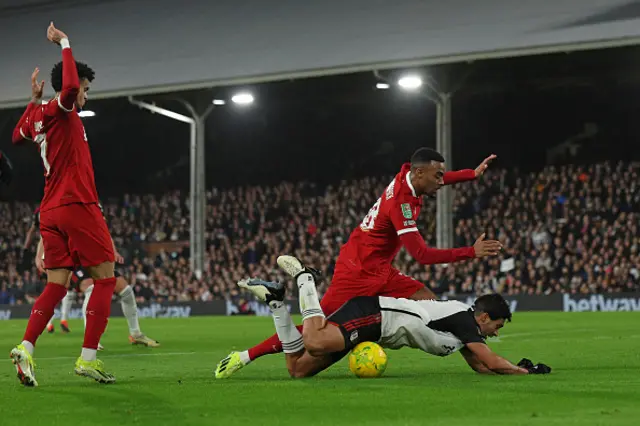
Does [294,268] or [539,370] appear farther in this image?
[294,268]

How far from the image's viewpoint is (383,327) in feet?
29.0

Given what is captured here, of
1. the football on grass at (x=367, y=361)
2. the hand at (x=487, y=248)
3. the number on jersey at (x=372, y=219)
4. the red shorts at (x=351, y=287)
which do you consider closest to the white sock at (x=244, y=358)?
the red shorts at (x=351, y=287)

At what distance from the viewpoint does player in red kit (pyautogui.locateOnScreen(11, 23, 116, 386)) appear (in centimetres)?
839

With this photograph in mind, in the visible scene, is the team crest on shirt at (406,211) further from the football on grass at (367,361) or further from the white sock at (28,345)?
the white sock at (28,345)

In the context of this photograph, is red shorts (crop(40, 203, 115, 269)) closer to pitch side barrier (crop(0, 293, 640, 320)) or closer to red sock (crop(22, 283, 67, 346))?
red sock (crop(22, 283, 67, 346))

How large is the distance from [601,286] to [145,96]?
15466mm

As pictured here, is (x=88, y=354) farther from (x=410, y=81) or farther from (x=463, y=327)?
(x=410, y=81)

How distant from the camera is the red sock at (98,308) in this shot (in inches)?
333

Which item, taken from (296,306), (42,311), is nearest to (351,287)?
(42,311)

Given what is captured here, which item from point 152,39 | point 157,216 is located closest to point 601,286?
point 152,39

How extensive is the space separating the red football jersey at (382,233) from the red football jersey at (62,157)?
2315 mm

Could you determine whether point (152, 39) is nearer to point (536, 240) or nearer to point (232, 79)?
point (232, 79)

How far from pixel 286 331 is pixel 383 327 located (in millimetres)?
806

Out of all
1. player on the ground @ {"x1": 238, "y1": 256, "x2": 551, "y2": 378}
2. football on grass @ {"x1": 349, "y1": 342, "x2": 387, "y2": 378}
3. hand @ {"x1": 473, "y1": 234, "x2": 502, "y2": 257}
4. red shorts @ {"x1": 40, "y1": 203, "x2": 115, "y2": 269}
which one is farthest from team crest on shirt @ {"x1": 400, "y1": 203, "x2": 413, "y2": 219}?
red shorts @ {"x1": 40, "y1": 203, "x2": 115, "y2": 269}
